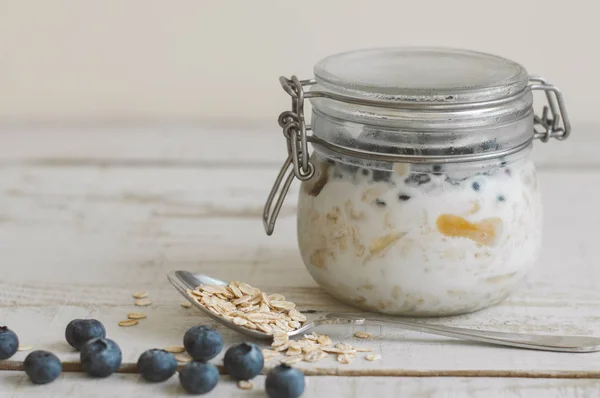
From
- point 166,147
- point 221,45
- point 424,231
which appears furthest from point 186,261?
point 221,45

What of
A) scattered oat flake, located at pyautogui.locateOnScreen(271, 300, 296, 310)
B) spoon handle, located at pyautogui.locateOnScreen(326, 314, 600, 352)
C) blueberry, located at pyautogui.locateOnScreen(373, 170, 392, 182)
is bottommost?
scattered oat flake, located at pyautogui.locateOnScreen(271, 300, 296, 310)

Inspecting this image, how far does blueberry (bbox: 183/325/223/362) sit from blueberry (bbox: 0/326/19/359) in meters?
0.17

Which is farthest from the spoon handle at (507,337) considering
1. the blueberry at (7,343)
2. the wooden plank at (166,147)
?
the wooden plank at (166,147)

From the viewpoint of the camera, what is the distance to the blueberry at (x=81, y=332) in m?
0.90

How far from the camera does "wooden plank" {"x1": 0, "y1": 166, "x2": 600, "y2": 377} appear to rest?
0.91 m

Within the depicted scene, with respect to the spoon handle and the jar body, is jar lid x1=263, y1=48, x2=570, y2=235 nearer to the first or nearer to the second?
the jar body

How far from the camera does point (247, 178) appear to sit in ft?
5.25

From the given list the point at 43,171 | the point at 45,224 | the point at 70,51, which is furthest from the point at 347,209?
the point at 70,51

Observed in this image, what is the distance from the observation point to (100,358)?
844mm

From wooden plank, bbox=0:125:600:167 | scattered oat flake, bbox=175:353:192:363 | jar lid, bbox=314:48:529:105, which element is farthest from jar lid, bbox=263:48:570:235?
wooden plank, bbox=0:125:600:167

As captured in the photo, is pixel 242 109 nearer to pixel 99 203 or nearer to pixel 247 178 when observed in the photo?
pixel 247 178

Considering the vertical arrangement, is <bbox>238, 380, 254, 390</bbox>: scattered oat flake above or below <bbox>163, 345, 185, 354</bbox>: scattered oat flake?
above

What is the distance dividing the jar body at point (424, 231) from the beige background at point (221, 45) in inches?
31.5

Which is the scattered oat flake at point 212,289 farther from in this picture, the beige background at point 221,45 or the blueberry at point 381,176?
the beige background at point 221,45
